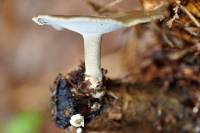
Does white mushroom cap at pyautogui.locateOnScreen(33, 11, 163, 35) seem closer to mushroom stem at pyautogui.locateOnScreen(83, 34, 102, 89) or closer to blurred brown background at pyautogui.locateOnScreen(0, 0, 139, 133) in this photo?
mushroom stem at pyautogui.locateOnScreen(83, 34, 102, 89)

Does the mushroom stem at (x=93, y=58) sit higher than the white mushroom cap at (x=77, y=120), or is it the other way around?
the mushroom stem at (x=93, y=58)

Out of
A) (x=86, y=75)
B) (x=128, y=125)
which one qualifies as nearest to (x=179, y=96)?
(x=128, y=125)

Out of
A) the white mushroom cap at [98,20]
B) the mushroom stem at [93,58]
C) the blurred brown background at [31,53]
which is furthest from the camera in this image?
the blurred brown background at [31,53]

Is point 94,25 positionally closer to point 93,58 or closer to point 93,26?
point 93,26

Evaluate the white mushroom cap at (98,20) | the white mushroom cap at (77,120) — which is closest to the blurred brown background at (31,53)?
the white mushroom cap at (77,120)

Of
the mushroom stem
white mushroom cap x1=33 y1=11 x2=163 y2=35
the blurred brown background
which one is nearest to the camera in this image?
white mushroom cap x1=33 y1=11 x2=163 y2=35

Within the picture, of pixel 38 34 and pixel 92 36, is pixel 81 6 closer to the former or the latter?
pixel 38 34

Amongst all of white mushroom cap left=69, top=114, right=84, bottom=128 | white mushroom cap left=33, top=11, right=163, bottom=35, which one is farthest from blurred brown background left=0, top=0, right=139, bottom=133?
white mushroom cap left=33, top=11, right=163, bottom=35

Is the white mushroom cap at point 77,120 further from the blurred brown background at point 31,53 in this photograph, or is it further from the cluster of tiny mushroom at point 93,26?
the blurred brown background at point 31,53

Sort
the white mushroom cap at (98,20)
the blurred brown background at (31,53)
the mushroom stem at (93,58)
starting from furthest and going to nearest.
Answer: the blurred brown background at (31,53) → the mushroom stem at (93,58) → the white mushroom cap at (98,20)
